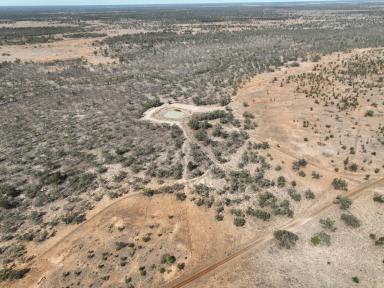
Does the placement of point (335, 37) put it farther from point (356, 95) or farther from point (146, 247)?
point (146, 247)

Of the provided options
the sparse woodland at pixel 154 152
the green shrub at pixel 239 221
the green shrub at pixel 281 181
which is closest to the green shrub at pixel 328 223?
the sparse woodland at pixel 154 152

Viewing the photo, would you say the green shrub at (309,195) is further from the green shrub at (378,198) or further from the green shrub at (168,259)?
the green shrub at (168,259)

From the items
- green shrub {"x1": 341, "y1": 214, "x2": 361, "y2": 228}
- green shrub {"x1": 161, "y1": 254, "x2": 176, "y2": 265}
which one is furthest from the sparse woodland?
green shrub {"x1": 341, "y1": 214, "x2": 361, "y2": 228}

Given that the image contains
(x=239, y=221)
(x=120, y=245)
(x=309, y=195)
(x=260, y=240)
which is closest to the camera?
(x=120, y=245)

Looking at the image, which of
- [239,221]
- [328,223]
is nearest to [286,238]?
[239,221]

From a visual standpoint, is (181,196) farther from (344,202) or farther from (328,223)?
(344,202)

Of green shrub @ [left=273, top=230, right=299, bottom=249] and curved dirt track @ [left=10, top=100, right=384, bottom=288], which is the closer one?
curved dirt track @ [left=10, top=100, right=384, bottom=288]

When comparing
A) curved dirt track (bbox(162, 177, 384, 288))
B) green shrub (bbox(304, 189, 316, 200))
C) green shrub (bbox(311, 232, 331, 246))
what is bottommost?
curved dirt track (bbox(162, 177, 384, 288))

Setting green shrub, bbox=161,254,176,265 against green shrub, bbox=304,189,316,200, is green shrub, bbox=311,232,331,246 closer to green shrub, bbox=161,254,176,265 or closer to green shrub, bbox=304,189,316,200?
green shrub, bbox=304,189,316,200

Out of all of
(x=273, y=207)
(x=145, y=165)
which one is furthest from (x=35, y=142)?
(x=273, y=207)
